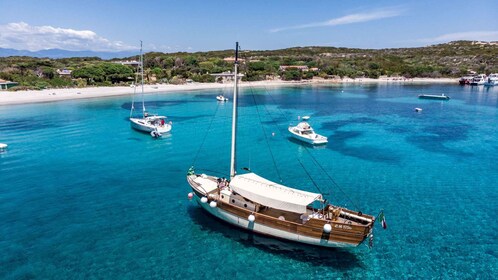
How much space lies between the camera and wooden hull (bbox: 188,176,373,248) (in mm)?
18906

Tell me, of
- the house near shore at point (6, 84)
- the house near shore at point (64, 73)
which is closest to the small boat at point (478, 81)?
the house near shore at point (64, 73)

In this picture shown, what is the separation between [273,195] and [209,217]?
651 cm

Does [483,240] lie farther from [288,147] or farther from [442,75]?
[442,75]

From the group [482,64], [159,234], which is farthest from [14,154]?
[482,64]

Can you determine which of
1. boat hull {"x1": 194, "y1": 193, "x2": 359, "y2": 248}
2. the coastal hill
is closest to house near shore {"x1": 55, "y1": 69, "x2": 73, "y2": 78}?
the coastal hill

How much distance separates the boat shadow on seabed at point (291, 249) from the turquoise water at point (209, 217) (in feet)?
0.28

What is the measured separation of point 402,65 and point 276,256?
203 m

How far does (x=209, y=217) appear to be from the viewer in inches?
968

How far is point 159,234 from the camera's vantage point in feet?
73.1

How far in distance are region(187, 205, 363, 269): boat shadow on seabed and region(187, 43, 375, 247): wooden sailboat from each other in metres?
0.53

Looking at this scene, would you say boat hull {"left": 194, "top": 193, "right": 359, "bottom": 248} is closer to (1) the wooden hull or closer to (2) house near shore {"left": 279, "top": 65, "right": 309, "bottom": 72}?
(1) the wooden hull

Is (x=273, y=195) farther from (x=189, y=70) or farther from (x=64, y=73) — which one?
(x=189, y=70)

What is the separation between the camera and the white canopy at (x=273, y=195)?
1991 centimetres

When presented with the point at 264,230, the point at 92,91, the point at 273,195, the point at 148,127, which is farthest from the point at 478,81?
the point at 264,230
